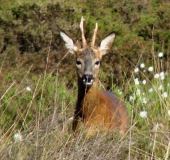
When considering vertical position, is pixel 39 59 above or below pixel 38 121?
below

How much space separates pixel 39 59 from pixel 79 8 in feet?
7.99

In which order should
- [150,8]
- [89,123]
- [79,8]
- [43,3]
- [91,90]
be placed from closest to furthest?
[89,123]
[91,90]
[43,3]
[79,8]
[150,8]

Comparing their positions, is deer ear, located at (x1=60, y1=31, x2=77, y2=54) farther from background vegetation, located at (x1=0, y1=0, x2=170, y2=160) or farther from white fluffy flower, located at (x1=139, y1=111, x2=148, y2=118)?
white fluffy flower, located at (x1=139, y1=111, x2=148, y2=118)

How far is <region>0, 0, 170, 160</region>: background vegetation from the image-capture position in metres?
6.76

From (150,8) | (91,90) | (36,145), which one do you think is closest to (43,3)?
(150,8)

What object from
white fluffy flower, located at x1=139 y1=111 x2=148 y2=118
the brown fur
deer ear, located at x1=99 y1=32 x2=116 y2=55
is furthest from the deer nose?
deer ear, located at x1=99 y1=32 x2=116 y2=55

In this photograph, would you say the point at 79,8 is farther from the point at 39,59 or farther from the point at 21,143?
the point at 21,143

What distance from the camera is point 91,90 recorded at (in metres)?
9.20

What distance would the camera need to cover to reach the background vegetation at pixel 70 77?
6762 mm

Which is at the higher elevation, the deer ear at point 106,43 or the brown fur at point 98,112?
the deer ear at point 106,43

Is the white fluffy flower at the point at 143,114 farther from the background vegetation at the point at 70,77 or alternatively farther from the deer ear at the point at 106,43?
the deer ear at the point at 106,43

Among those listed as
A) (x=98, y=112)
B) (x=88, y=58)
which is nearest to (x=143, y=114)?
(x=98, y=112)

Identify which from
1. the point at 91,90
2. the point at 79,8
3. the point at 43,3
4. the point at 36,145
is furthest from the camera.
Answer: the point at 79,8

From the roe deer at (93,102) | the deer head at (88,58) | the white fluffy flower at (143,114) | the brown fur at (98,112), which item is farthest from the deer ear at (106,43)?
the white fluffy flower at (143,114)
